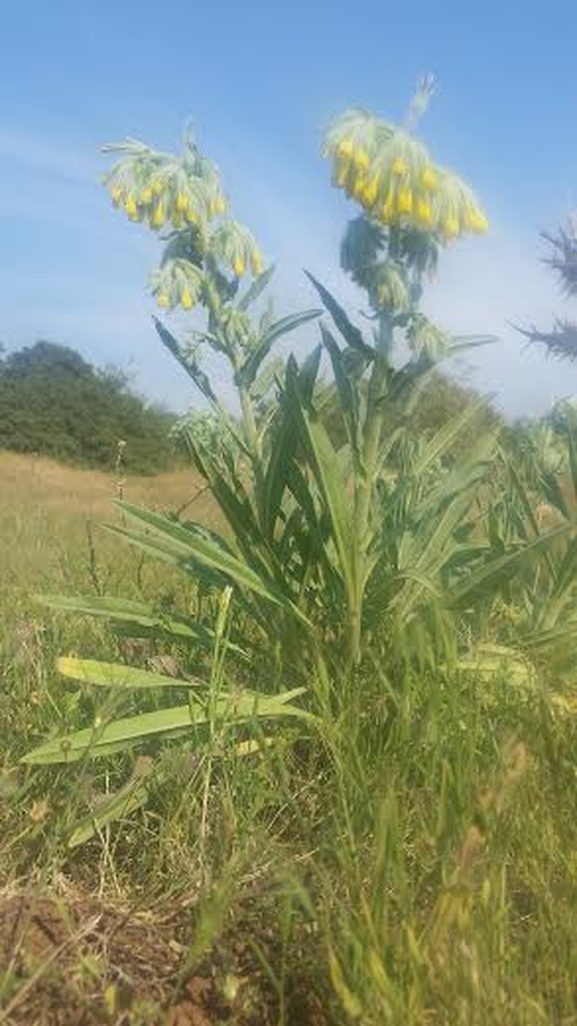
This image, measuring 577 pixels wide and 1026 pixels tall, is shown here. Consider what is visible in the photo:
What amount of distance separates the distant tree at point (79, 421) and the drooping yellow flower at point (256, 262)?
25.9 meters

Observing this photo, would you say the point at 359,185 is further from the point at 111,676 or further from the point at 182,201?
the point at 111,676

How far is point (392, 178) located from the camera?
7.29 feet

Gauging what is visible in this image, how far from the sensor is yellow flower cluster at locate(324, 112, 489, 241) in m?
2.21

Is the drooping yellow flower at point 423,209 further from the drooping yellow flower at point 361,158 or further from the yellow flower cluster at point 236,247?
the yellow flower cluster at point 236,247

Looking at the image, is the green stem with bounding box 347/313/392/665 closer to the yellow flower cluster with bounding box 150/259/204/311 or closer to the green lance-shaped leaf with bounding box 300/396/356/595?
the green lance-shaped leaf with bounding box 300/396/356/595

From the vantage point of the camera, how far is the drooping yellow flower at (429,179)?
2223 millimetres

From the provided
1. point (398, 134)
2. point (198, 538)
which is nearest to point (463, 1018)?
point (198, 538)

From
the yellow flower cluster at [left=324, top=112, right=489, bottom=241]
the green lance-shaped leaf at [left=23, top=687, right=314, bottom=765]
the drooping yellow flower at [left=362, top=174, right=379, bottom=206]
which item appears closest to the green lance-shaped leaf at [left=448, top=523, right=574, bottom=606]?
the green lance-shaped leaf at [left=23, top=687, right=314, bottom=765]

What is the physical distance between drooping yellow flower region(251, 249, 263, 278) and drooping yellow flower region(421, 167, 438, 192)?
2.48 ft

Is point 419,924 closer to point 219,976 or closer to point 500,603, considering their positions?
point 219,976

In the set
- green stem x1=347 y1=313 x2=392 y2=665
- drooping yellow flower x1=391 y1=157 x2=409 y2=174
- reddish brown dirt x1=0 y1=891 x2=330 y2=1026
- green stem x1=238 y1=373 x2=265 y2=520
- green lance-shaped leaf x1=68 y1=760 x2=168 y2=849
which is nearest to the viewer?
reddish brown dirt x1=0 y1=891 x2=330 y2=1026

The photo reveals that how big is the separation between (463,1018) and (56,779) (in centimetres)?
103

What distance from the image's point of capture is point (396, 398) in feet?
8.18

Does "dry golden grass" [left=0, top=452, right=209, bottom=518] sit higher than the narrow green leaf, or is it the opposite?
the narrow green leaf
